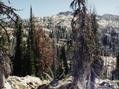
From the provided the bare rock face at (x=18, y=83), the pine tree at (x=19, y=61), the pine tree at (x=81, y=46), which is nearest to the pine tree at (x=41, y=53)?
the pine tree at (x=19, y=61)

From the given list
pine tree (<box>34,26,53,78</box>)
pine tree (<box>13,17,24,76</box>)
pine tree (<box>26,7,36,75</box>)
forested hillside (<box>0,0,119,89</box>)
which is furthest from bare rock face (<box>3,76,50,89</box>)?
pine tree (<box>13,17,24,76</box>)

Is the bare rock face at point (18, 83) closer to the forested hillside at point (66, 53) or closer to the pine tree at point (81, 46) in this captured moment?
the forested hillside at point (66, 53)

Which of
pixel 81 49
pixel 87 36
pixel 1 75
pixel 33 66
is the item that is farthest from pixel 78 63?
pixel 33 66

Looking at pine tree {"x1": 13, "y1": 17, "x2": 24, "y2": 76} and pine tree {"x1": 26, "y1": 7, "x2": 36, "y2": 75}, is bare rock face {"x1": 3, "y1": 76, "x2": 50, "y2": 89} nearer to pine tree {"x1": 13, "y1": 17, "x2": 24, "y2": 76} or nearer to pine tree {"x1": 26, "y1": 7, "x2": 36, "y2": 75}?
pine tree {"x1": 26, "y1": 7, "x2": 36, "y2": 75}

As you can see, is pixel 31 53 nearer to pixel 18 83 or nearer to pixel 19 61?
pixel 19 61

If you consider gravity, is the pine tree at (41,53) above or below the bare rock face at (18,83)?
above

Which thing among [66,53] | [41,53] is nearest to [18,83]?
[66,53]

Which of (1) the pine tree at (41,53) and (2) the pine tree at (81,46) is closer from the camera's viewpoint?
(2) the pine tree at (81,46)

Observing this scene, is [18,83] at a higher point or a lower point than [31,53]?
lower

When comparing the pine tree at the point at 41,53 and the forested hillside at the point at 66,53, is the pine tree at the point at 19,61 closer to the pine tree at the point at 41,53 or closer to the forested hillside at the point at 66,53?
the forested hillside at the point at 66,53

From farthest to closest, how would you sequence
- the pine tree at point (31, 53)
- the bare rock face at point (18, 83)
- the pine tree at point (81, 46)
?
the pine tree at point (31, 53), the bare rock face at point (18, 83), the pine tree at point (81, 46)

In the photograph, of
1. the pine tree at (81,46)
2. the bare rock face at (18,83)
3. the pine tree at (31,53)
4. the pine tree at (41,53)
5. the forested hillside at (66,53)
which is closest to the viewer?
the forested hillside at (66,53)

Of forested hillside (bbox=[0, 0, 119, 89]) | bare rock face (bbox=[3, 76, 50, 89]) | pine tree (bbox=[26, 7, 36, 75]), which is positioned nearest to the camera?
forested hillside (bbox=[0, 0, 119, 89])

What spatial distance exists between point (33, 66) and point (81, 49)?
2659cm
